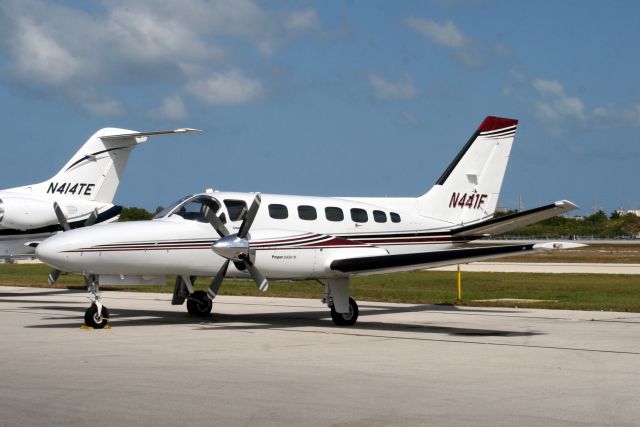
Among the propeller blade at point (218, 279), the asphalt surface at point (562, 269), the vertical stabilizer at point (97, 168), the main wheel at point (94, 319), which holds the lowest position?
the main wheel at point (94, 319)

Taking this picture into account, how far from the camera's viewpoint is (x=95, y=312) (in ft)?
61.0

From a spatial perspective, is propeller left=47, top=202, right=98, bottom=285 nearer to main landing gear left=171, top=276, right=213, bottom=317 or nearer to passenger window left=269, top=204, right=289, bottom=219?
main landing gear left=171, top=276, right=213, bottom=317

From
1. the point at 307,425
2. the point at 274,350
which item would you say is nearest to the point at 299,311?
the point at 274,350

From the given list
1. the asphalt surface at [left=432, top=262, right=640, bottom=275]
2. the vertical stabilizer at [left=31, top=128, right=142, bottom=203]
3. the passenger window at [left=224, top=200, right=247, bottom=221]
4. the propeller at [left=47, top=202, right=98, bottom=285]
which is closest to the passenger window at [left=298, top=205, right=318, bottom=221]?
the passenger window at [left=224, top=200, right=247, bottom=221]

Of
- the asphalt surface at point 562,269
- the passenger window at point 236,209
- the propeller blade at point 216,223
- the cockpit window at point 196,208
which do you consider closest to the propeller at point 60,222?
the cockpit window at point 196,208

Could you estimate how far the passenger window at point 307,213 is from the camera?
67.4 feet

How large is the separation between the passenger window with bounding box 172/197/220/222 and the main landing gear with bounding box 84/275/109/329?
226cm

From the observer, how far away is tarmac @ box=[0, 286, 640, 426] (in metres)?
9.40

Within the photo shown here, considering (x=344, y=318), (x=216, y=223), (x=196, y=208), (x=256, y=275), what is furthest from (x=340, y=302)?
(x=196, y=208)

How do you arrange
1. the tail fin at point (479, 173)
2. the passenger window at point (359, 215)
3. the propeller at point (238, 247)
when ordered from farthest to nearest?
the tail fin at point (479, 173) → the passenger window at point (359, 215) → the propeller at point (238, 247)

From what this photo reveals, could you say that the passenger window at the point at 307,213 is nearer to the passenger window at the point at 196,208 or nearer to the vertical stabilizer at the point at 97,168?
the passenger window at the point at 196,208

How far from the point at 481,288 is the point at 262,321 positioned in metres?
17.7

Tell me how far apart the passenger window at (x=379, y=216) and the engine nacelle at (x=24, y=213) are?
37.6 feet

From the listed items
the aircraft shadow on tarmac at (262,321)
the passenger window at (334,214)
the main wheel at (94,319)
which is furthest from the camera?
the passenger window at (334,214)
